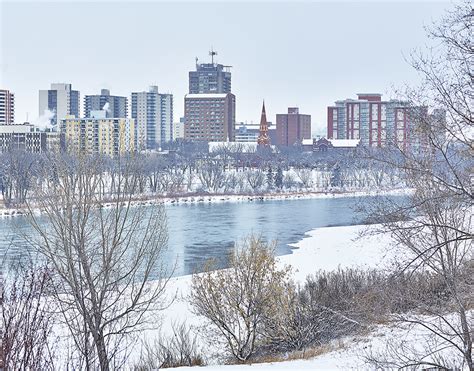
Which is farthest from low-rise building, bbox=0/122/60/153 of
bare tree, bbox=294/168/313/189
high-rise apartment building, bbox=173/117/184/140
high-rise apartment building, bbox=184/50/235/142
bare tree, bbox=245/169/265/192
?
high-rise apartment building, bbox=173/117/184/140

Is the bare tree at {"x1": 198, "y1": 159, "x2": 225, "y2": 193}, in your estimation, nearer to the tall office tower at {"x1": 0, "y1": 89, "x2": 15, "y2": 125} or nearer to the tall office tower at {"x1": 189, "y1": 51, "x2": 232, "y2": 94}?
the tall office tower at {"x1": 0, "y1": 89, "x2": 15, "y2": 125}

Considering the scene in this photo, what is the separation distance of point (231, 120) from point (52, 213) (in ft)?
281

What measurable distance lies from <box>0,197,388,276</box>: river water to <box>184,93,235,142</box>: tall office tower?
51.3 meters

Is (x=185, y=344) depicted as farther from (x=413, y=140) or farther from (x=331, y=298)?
(x=413, y=140)

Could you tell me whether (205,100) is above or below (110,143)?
above

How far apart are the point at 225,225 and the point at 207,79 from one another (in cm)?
8579

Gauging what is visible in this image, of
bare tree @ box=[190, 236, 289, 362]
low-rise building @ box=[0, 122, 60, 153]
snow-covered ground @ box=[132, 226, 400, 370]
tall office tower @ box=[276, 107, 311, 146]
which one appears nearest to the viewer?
snow-covered ground @ box=[132, 226, 400, 370]

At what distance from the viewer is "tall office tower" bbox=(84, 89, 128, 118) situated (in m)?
86.9

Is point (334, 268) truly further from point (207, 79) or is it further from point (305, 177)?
point (207, 79)

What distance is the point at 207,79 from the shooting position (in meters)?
110

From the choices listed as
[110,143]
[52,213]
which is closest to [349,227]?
[52,213]

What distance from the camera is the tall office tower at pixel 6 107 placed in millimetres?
69062

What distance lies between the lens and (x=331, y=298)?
11797 millimetres

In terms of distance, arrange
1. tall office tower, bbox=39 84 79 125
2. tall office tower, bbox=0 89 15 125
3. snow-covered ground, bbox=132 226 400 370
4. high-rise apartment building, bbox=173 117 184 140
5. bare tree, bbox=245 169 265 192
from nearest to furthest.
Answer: snow-covered ground, bbox=132 226 400 370
bare tree, bbox=245 169 265 192
tall office tower, bbox=0 89 15 125
tall office tower, bbox=39 84 79 125
high-rise apartment building, bbox=173 117 184 140
